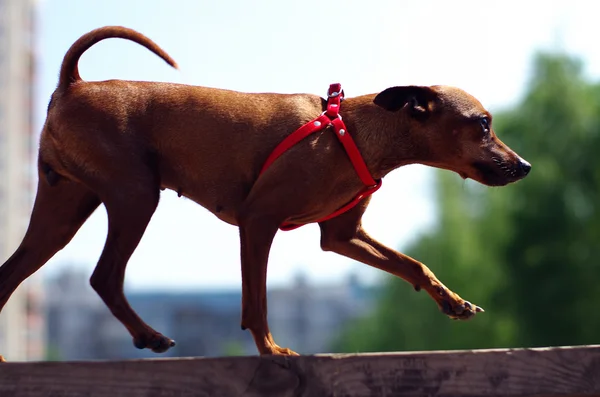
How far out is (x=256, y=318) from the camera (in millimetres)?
5520

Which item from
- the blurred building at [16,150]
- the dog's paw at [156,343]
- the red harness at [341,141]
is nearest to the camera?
the dog's paw at [156,343]

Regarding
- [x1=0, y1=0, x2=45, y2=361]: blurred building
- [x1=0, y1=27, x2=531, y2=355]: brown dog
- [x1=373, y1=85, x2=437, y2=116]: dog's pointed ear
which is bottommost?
[x1=0, y1=0, x2=45, y2=361]: blurred building

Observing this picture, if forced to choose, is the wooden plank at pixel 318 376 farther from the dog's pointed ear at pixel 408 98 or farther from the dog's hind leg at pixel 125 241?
the dog's pointed ear at pixel 408 98

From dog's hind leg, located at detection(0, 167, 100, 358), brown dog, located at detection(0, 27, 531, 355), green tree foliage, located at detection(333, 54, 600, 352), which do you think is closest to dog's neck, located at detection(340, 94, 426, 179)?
brown dog, located at detection(0, 27, 531, 355)

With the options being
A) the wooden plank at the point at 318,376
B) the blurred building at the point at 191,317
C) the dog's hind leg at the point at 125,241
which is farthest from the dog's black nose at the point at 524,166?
the blurred building at the point at 191,317

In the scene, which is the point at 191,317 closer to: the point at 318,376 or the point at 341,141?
the point at 341,141

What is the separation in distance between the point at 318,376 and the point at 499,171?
1.77 meters

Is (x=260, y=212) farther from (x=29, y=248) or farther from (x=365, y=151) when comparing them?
(x=29, y=248)

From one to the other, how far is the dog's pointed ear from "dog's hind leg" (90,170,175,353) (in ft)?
4.11

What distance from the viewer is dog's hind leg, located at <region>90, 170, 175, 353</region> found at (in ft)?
18.6

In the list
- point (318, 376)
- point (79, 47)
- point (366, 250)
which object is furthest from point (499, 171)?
point (79, 47)

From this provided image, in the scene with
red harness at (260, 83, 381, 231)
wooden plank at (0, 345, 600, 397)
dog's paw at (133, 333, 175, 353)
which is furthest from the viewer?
red harness at (260, 83, 381, 231)

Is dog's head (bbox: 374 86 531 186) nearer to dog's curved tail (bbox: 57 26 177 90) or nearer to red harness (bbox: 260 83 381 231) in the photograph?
red harness (bbox: 260 83 381 231)

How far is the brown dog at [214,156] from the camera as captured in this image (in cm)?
569
